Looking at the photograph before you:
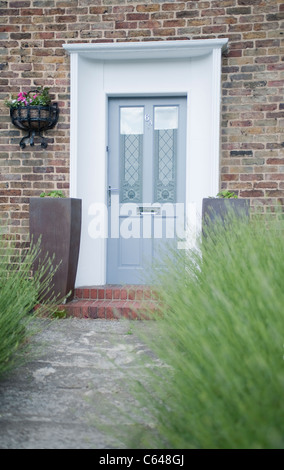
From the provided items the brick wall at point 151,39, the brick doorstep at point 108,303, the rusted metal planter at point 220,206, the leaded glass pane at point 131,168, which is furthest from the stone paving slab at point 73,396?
the brick wall at point 151,39

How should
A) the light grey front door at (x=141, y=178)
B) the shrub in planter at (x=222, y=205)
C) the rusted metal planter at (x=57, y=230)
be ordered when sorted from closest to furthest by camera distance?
the shrub in planter at (x=222, y=205), the rusted metal planter at (x=57, y=230), the light grey front door at (x=141, y=178)

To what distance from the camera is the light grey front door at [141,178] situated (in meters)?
5.14

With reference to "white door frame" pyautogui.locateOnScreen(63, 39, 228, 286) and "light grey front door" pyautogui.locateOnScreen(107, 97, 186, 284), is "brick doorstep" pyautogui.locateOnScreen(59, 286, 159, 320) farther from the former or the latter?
"light grey front door" pyautogui.locateOnScreen(107, 97, 186, 284)

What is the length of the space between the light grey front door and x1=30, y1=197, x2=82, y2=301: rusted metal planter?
0.83 meters

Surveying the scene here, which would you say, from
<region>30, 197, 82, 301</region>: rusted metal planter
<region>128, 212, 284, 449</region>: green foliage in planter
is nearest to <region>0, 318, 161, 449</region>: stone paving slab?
<region>128, 212, 284, 449</region>: green foliage in planter

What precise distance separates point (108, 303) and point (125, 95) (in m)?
2.33

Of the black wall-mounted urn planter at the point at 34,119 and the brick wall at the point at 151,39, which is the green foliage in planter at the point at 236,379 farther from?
the black wall-mounted urn planter at the point at 34,119

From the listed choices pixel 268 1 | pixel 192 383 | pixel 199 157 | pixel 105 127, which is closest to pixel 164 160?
pixel 199 157

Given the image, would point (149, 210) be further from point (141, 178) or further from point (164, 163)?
point (164, 163)

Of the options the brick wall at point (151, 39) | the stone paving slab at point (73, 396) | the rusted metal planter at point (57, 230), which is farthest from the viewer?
the brick wall at point (151, 39)

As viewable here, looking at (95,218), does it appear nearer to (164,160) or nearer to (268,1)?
(164,160)

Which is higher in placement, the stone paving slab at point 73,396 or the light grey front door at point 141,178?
the light grey front door at point 141,178

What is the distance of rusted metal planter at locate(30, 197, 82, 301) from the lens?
441 cm

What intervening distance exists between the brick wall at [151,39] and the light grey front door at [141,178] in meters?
0.55
